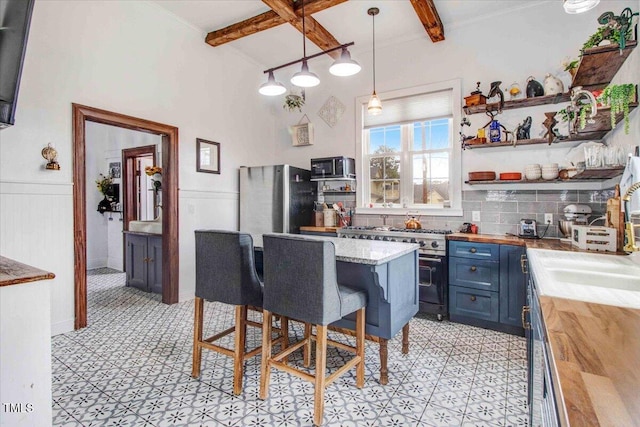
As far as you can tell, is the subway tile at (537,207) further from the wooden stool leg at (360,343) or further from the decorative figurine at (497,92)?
the wooden stool leg at (360,343)

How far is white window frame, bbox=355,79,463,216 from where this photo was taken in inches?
155

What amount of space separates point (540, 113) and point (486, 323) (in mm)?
2230

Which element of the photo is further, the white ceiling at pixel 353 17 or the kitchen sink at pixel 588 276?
the white ceiling at pixel 353 17

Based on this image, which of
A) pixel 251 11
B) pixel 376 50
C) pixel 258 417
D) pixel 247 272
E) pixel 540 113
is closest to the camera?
pixel 258 417

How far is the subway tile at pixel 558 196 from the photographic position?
331 cm

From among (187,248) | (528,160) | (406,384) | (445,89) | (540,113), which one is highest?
(445,89)

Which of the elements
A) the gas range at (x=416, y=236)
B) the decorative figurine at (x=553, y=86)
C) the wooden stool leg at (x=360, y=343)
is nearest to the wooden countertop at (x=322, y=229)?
the gas range at (x=416, y=236)

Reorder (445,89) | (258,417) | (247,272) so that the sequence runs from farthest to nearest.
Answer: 1. (445,89)
2. (247,272)
3. (258,417)

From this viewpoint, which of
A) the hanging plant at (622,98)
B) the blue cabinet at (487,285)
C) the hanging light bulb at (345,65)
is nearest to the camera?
the hanging plant at (622,98)

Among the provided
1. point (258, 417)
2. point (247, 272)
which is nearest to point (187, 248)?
point (247, 272)

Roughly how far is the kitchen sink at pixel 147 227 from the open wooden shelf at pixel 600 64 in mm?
4376

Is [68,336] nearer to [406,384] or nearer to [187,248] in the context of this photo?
[187,248]

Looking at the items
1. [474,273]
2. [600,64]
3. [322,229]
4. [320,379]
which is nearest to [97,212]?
[322,229]

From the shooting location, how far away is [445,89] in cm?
401
